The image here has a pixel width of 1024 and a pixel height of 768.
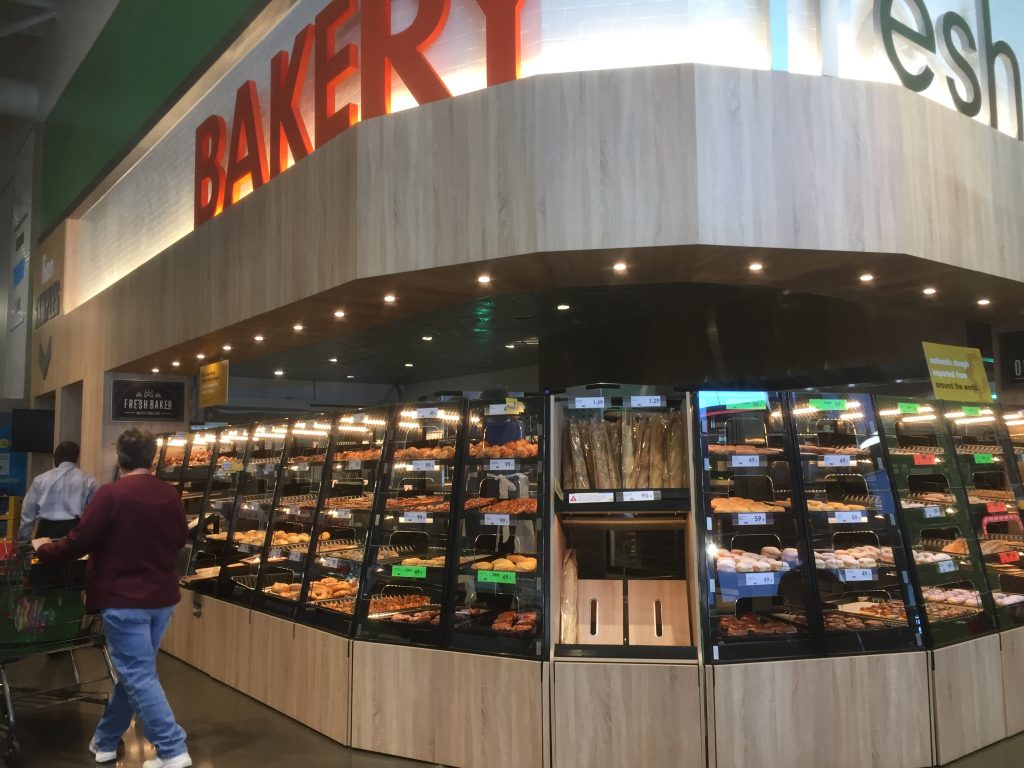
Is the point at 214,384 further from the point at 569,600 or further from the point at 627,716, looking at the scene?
the point at 627,716

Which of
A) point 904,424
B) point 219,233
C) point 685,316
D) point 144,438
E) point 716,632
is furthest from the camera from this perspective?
point 685,316

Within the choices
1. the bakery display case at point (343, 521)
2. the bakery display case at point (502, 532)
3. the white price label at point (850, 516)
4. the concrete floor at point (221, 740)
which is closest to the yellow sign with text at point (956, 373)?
the white price label at point (850, 516)

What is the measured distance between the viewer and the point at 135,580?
3.72 meters

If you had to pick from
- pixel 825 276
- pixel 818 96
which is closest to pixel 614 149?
pixel 818 96

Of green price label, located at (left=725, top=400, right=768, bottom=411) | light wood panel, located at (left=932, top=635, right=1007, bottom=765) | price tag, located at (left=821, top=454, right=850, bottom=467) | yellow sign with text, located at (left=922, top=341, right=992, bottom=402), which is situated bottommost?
light wood panel, located at (left=932, top=635, right=1007, bottom=765)

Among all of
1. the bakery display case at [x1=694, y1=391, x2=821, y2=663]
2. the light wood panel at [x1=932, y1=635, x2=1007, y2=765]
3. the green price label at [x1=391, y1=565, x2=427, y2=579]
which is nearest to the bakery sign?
the green price label at [x1=391, y1=565, x2=427, y2=579]

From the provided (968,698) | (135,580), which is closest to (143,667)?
(135,580)

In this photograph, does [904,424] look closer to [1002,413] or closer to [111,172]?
[1002,413]

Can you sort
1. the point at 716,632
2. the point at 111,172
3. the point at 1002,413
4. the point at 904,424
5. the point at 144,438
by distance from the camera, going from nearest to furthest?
1. the point at 716,632
2. the point at 144,438
3. the point at 904,424
4. the point at 1002,413
5. the point at 111,172

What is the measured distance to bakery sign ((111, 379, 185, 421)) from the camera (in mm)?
8953

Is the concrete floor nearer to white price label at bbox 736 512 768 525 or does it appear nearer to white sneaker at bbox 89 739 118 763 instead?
white sneaker at bbox 89 739 118 763

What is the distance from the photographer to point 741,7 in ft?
14.9

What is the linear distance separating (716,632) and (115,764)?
3.25 m

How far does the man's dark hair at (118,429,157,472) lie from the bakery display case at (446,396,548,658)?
169cm
